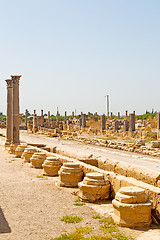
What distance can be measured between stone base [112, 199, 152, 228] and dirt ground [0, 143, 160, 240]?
0.17 metres

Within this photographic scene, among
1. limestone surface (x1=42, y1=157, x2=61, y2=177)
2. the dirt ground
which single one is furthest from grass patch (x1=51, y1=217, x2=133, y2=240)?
limestone surface (x1=42, y1=157, x2=61, y2=177)

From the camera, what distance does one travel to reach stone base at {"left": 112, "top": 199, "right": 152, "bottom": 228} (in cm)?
501

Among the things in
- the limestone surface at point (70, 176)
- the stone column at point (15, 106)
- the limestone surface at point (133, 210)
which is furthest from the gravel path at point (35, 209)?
the stone column at point (15, 106)

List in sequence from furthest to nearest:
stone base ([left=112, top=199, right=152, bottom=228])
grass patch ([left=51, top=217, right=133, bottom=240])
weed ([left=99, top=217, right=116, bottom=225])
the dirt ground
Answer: weed ([left=99, top=217, right=116, bottom=225]), stone base ([left=112, top=199, right=152, bottom=228]), the dirt ground, grass patch ([left=51, top=217, right=133, bottom=240])

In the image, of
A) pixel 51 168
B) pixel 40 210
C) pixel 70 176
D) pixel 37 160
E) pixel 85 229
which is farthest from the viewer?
pixel 37 160

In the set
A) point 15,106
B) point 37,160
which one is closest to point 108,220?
point 37,160

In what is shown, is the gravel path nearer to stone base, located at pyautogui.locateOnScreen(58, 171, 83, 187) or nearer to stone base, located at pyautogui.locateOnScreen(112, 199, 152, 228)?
stone base, located at pyautogui.locateOnScreen(58, 171, 83, 187)

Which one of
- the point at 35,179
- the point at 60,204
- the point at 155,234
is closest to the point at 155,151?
the point at 35,179

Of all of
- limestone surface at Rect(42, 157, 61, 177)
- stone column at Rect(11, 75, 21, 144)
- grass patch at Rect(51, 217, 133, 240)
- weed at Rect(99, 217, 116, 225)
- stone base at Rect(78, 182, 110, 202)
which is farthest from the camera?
stone column at Rect(11, 75, 21, 144)

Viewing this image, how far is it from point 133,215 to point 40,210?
2.00 m

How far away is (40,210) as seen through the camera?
584cm

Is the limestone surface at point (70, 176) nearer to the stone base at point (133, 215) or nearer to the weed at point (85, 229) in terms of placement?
the stone base at point (133, 215)

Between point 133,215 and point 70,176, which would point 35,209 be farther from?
point 70,176

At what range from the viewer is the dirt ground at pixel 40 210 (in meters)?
4.66
